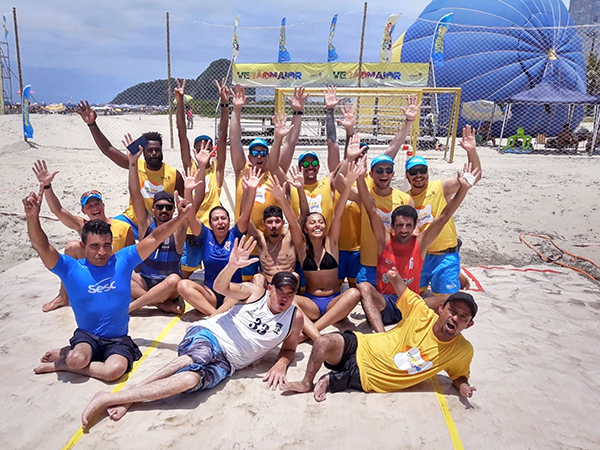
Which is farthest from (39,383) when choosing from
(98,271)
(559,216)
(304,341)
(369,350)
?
(559,216)

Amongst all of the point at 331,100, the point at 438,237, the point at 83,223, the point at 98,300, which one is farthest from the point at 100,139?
the point at 438,237

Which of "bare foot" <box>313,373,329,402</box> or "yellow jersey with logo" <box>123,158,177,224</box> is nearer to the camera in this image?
"bare foot" <box>313,373,329,402</box>

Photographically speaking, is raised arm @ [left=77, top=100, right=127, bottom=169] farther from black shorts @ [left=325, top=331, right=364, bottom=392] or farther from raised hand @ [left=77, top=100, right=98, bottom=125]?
black shorts @ [left=325, top=331, right=364, bottom=392]

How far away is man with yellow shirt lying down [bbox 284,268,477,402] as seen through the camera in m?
2.94

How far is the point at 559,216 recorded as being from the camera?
7859 millimetres

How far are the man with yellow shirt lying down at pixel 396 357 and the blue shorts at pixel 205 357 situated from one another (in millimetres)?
506

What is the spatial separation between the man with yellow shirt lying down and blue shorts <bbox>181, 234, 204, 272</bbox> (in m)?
1.88

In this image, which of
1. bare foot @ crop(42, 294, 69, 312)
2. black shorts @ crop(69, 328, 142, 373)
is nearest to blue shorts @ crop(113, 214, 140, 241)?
bare foot @ crop(42, 294, 69, 312)

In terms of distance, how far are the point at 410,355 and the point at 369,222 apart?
153 centimetres

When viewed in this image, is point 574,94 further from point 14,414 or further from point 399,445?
point 14,414

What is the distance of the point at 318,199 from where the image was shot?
4.46 metres

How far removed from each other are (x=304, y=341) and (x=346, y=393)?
86 cm

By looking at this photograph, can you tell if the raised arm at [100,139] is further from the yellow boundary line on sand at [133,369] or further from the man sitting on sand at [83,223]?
the yellow boundary line on sand at [133,369]

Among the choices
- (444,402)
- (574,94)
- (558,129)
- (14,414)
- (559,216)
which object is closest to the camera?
(14,414)
